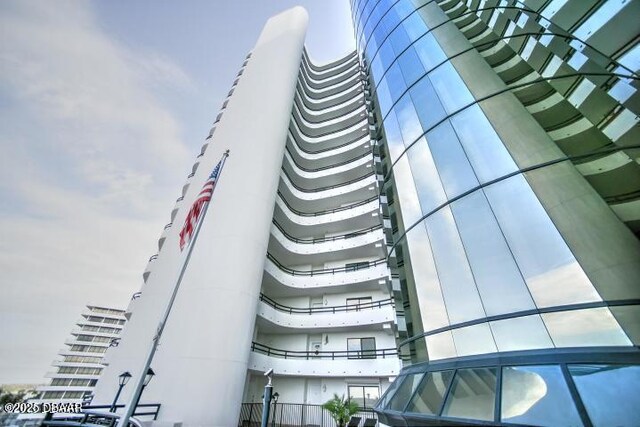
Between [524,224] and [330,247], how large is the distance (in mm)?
16018

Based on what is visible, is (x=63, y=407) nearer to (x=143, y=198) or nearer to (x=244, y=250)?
(x=244, y=250)

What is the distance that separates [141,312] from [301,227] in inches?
530

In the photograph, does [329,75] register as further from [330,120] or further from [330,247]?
[330,247]

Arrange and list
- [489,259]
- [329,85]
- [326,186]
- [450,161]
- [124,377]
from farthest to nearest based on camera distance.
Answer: [329,85]
[326,186]
[124,377]
[450,161]
[489,259]

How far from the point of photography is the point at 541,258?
6.74 meters

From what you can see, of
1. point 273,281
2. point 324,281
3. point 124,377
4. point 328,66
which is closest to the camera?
point 124,377

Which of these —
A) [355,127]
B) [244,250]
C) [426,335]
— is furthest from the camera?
[355,127]

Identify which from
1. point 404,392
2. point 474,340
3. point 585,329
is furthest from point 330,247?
point 585,329

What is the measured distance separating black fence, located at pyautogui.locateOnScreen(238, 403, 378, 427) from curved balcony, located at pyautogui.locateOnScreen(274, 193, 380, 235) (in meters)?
13.5

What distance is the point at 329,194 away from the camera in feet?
83.7

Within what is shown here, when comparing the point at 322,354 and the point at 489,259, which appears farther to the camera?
the point at 322,354

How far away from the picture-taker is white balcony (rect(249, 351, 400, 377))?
53.6 ft

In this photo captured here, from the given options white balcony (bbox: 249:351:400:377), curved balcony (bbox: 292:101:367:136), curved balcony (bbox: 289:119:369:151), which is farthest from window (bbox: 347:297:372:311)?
curved balcony (bbox: 292:101:367:136)

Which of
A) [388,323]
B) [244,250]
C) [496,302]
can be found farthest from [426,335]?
[244,250]
